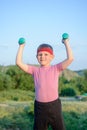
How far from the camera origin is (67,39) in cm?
496

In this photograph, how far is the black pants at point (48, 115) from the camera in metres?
4.88

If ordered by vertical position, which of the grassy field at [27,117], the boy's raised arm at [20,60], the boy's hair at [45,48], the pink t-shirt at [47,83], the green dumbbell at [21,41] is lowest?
the grassy field at [27,117]

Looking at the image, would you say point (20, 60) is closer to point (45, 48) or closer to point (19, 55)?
point (19, 55)

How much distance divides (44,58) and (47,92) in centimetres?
44

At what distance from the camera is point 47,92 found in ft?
16.1

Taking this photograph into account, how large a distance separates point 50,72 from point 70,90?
23.6 metres

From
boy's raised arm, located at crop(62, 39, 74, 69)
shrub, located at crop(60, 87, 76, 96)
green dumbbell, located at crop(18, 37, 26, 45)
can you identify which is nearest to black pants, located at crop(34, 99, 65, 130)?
boy's raised arm, located at crop(62, 39, 74, 69)

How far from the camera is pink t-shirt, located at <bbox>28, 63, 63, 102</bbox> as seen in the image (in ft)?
16.1

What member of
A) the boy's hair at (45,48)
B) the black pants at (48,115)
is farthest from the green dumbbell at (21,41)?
the black pants at (48,115)

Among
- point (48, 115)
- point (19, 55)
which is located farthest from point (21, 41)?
point (48, 115)

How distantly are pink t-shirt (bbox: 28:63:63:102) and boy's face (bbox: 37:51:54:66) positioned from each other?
0.24 ft

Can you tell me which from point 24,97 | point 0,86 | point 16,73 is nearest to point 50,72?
point 24,97

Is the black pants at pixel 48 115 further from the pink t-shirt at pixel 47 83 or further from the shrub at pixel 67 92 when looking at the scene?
the shrub at pixel 67 92

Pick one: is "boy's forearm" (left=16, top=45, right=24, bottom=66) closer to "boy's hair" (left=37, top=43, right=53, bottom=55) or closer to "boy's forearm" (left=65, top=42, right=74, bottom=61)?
"boy's hair" (left=37, top=43, right=53, bottom=55)
